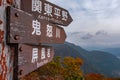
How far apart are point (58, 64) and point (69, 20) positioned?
1921 inches

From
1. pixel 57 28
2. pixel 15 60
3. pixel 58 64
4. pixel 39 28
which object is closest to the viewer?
pixel 15 60

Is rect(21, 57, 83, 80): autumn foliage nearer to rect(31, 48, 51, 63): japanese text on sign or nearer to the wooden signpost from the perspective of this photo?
rect(31, 48, 51, 63): japanese text on sign

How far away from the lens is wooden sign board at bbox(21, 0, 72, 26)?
3619 mm

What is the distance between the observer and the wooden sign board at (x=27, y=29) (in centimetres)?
297

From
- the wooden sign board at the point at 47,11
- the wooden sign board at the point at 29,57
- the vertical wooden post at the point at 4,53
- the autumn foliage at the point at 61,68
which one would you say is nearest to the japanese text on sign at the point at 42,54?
the wooden sign board at the point at 29,57

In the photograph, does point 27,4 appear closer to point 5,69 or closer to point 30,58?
point 30,58

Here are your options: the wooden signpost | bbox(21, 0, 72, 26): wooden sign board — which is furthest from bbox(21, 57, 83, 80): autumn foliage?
the wooden signpost

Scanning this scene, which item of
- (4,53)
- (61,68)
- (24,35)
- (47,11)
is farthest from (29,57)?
(61,68)

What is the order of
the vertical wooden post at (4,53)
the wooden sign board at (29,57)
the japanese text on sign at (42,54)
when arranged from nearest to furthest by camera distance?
the vertical wooden post at (4,53)
the wooden sign board at (29,57)
the japanese text on sign at (42,54)

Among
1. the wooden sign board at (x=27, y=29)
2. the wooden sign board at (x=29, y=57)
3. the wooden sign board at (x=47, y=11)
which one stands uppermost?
the wooden sign board at (x=47, y=11)

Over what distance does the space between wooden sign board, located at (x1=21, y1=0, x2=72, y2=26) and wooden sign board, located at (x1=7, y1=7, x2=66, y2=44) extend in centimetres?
12

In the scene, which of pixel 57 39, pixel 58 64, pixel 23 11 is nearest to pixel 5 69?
pixel 23 11

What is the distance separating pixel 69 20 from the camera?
513cm

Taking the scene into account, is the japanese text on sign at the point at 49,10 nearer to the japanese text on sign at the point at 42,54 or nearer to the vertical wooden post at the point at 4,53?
the japanese text on sign at the point at 42,54
